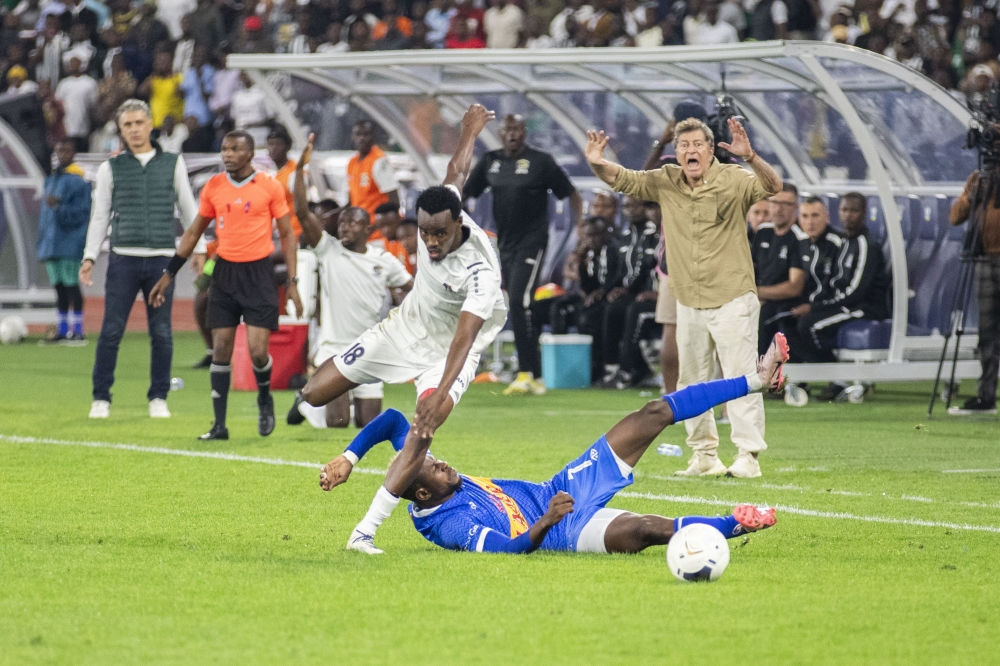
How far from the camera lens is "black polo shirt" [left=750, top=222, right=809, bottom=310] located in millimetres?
14664

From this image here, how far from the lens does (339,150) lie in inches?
723

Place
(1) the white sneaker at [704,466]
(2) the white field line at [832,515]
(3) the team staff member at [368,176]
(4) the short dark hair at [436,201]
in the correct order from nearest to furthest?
(4) the short dark hair at [436,201], (2) the white field line at [832,515], (1) the white sneaker at [704,466], (3) the team staff member at [368,176]

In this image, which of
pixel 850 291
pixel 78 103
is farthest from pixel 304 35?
pixel 850 291

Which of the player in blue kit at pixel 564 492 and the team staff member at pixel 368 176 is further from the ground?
the team staff member at pixel 368 176

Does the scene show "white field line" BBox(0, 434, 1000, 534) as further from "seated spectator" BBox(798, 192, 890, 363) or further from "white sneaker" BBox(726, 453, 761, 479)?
"seated spectator" BBox(798, 192, 890, 363)

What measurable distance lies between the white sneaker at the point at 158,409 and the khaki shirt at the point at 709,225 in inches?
199

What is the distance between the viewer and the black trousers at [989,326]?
13.6 meters

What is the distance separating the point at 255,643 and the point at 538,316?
12345 mm

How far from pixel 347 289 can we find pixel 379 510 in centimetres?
548

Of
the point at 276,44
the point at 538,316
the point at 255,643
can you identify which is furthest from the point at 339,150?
the point at 255,643

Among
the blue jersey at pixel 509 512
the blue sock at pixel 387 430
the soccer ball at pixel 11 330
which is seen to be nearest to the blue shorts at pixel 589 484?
the blue jersey at pixel 509 512

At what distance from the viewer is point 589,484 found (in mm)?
7031

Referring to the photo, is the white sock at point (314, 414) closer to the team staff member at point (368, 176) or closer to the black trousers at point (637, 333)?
the black trousers at point (637, 333)

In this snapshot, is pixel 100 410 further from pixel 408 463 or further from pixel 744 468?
pixel 408 463
